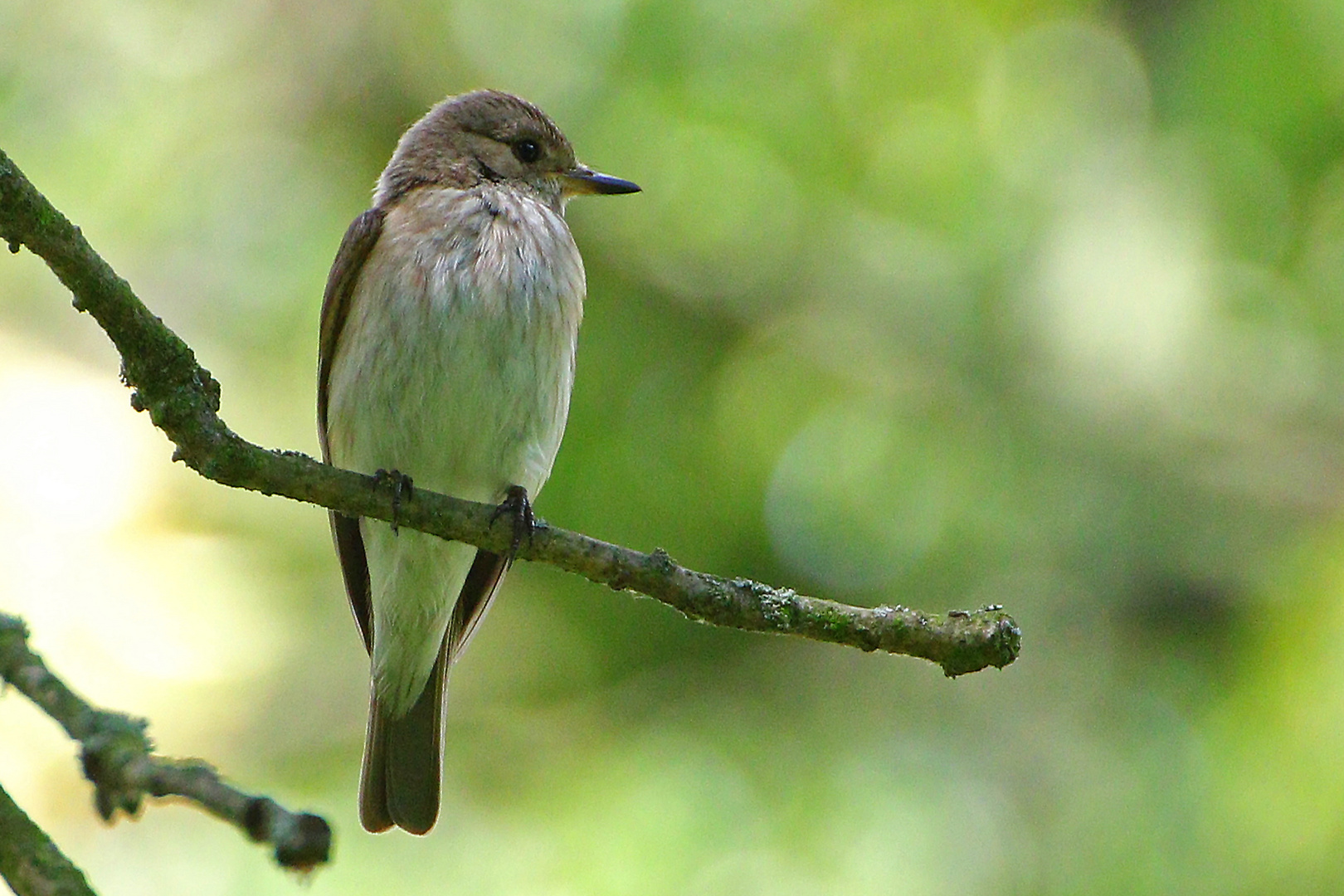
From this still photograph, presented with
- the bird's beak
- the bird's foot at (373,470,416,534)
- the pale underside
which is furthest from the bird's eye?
the bird's foot at (373,470,416,534)

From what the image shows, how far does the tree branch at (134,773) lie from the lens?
1472mm

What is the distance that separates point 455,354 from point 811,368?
1535mm

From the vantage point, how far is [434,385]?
3.76 meters

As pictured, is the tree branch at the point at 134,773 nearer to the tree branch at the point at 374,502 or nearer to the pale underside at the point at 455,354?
the tree branch at the point at 374,502

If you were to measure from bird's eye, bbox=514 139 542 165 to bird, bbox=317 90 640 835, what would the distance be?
37 millimetres

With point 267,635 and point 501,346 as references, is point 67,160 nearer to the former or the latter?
point 267,635

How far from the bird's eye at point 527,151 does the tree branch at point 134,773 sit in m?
2.90

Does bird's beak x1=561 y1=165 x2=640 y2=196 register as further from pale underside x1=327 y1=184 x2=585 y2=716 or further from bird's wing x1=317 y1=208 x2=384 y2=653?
bird's wing x1=317 y1=208 x2=384 y2=653


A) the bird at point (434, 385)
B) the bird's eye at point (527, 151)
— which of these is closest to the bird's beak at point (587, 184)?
the bird at point (434, 385)

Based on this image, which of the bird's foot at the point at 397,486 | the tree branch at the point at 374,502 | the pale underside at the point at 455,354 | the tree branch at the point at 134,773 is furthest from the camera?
the pale underside at the point at 455,354

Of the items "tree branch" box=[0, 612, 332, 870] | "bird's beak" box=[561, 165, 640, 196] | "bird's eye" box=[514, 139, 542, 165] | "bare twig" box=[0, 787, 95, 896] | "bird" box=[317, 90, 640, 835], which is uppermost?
"bird's eye" box=[514, 139, 542, 165]

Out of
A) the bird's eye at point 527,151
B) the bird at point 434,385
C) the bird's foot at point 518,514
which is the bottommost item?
the bird's foot at point 518,514

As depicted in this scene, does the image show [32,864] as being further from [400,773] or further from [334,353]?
[334,353]

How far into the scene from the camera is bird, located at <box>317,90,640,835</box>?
378cm
